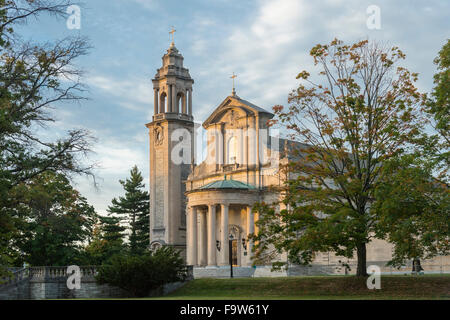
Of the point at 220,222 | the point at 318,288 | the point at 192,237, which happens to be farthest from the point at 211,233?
the point at 318,288

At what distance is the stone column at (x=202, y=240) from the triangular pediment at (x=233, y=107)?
997 centimetres

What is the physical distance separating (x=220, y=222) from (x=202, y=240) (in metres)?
2.50

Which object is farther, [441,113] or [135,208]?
[135,208]

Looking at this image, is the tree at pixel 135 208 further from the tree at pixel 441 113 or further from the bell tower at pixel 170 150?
the tree at pixel 441 113

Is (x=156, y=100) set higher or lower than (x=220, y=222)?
higher

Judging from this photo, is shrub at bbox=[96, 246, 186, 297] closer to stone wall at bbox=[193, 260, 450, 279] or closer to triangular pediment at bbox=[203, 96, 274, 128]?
stone wall at bbox=[193, 260, 450, 279]

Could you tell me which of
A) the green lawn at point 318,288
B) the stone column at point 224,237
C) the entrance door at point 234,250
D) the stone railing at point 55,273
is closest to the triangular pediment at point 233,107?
the stone column at point 224,237

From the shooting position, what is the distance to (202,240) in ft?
178

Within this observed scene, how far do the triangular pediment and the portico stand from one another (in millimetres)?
6960

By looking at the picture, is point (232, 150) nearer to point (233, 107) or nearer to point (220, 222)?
point (233, 107)
